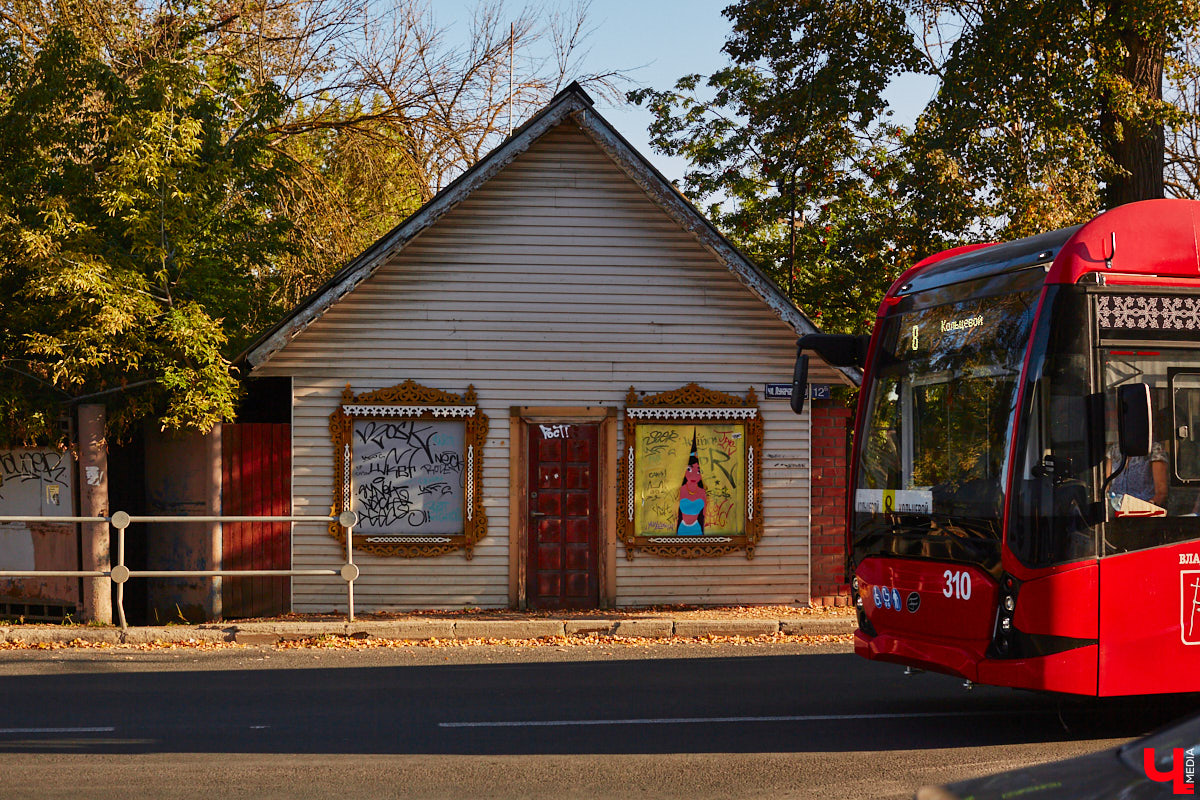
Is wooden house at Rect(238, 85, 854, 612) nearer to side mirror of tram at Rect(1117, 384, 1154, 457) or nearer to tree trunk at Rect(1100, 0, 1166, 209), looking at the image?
side mirror of tram at Rect(1117, 384, 1154, 457)

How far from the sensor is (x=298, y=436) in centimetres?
1405

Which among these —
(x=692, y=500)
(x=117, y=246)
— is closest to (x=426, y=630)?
(x=692, y=500)

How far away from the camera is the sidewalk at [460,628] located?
1206 centimetres

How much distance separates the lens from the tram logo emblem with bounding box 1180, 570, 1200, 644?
7008 mm

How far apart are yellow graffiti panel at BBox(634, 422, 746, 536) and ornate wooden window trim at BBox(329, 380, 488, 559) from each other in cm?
197

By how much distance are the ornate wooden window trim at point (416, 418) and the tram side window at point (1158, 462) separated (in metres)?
8.42

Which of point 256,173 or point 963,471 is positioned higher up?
point 256,173

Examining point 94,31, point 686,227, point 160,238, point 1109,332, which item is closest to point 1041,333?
point 1109,332

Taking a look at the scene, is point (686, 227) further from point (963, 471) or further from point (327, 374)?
point (963, 471)

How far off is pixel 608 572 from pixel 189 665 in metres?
5.25

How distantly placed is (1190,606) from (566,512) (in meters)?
8.38

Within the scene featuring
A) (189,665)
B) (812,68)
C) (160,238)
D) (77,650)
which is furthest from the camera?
(812,68)

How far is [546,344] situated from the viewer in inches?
565

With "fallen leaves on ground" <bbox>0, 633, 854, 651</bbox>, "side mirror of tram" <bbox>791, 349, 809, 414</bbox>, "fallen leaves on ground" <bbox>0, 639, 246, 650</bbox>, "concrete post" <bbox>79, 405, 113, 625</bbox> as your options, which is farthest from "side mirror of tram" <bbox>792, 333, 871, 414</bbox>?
"concrete post" <bbox>79, 405, 113, 625</bbox>
